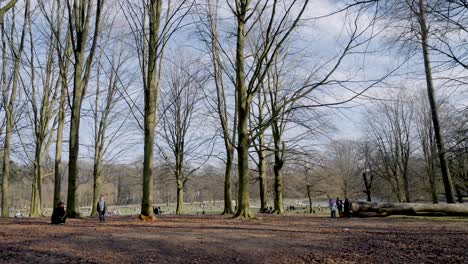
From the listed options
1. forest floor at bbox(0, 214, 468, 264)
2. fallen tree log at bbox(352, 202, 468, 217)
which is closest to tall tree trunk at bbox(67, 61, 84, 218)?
forest floor at bbox(0, 214, 468, 264)

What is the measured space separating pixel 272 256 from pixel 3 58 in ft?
77.7

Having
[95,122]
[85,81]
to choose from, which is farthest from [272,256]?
[95,122]

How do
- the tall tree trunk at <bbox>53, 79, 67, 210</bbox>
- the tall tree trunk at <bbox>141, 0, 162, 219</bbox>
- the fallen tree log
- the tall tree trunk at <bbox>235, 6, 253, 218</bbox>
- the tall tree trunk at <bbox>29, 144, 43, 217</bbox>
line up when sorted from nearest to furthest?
A: the tall tree trunk at <bbox>141, 0, 162, 219</bbox>
the tall tree trunk at <bbox>235, 6, 253, 218</bbox>
the fallen tree log
the tall tree trunk at <bbox>53, 79, 67, 210</bbox>
the tall tree trunk at <bbox>29, 144, 43, 217</bbox>

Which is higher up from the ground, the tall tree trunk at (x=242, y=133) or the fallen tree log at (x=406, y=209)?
the tall tree trunk at (x=242, y=133)

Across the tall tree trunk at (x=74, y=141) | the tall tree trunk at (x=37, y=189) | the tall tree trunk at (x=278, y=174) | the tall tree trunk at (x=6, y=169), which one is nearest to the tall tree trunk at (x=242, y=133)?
the tall tree trunk at (x=74, y=141)

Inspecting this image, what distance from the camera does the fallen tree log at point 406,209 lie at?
55.2 ft

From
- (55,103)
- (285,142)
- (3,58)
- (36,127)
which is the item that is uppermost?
(3,58)

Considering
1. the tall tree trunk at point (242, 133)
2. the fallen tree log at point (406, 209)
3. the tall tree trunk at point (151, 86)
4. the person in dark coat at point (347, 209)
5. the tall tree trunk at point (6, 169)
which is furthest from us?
the tall tree trunk at point (6, 169)

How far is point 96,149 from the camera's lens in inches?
1134

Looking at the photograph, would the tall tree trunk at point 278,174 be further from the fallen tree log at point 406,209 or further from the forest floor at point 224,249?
the forest floor at point 224,249

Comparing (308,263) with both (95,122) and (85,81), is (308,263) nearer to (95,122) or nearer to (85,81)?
(85,81)

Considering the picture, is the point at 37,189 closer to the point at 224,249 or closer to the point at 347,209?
the point at 347,209

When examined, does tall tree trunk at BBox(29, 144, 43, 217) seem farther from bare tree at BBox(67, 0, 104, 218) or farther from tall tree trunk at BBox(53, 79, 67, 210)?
bare tree at BBox(67, 0, 104, 218)

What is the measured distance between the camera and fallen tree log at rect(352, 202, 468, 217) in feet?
55.2
